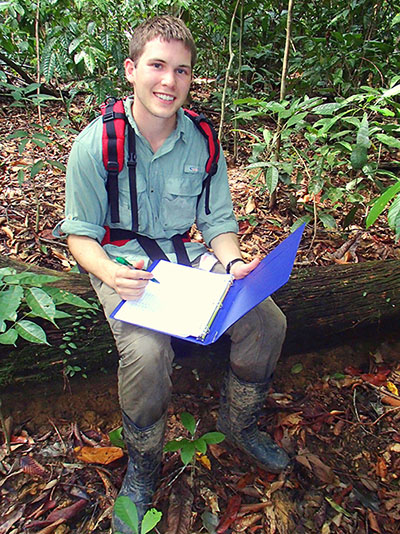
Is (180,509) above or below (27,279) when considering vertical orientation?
below

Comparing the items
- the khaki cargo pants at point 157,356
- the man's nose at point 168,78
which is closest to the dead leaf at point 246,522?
the khaki cargo pants at point 157,356

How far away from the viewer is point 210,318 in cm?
179

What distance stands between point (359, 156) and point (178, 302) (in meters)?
1.64

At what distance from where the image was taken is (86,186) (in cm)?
195

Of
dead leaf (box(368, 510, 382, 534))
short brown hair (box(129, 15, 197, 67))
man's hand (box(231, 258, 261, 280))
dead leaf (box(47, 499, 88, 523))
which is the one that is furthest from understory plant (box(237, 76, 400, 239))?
dead leaf (box(47, 499, 88, 523))

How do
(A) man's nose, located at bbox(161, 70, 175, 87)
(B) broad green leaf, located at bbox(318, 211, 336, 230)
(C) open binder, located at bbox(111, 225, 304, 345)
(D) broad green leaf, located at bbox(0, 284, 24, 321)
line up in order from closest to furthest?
(D) broad green leaf, located at bbox(0, 284, 24, 321) → (C) open binder, located at bbox(111, 225, 304, 345) → (A) man's nose, located at bbox(161, 70, 175, 87) → (B) broad green leaf, located at bbox(318, 211, 336, 230)

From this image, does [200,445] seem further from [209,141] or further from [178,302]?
[209,141]

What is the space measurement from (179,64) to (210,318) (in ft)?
3.63

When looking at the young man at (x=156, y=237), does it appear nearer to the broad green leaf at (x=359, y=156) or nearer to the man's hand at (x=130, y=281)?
the man's hand at (x=130, y=281)

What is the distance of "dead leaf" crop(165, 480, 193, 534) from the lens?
187 cm

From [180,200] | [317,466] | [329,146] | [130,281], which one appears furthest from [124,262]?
[329,146]

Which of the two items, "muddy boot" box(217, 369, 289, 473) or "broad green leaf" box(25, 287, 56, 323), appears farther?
"muddy boot" box(217, 369, 289, 473)

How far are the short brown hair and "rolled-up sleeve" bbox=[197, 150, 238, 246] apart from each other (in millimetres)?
586

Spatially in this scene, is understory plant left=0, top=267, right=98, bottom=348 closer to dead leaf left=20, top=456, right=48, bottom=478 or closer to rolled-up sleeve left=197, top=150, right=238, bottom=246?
dead leaf left=20, top=456, right=48, bottom=478
